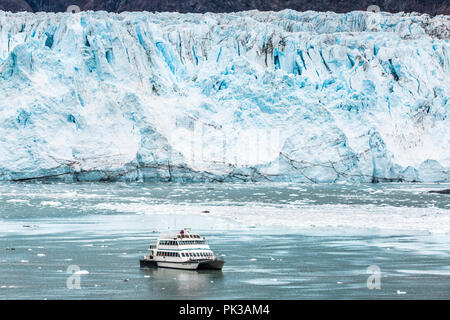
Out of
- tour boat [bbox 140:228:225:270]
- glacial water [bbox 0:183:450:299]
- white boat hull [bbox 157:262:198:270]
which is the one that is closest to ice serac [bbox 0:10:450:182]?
glacial water [bbox 0:183:450:299]

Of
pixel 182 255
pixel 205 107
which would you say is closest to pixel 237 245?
pixel 182 255

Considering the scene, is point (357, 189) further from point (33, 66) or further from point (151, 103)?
point (33, 66)

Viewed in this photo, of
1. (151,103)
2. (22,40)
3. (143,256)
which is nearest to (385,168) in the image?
(151,103)

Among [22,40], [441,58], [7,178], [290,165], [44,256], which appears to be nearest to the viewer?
[44,256]

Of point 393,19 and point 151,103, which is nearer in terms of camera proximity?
point 151,103

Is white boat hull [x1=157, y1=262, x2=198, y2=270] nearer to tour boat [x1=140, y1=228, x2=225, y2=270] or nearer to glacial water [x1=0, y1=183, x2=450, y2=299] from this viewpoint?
tour boat [x1=140, y1=228, x2=225, y2=270]

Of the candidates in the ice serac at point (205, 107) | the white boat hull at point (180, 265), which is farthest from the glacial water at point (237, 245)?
the ice serac at point (205, 107)
